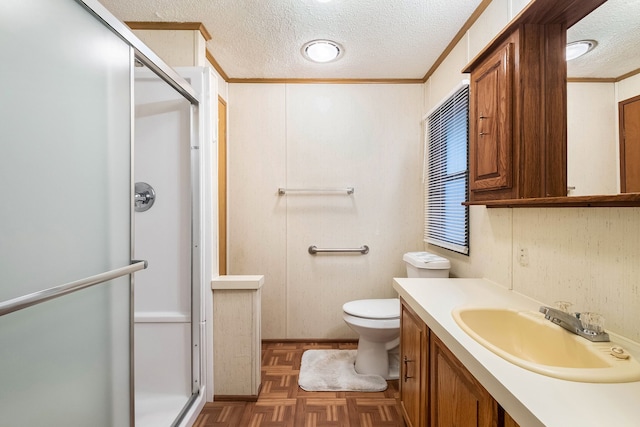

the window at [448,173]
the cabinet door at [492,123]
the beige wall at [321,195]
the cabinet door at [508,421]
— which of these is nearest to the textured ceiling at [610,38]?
the cabinet door at [492,123]

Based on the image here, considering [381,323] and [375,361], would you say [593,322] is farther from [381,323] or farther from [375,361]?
[375,361]

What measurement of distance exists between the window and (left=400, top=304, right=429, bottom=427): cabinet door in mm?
684

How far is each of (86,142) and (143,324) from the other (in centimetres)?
125

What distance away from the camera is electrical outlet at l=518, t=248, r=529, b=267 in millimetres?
1266

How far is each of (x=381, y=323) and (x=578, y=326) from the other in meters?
1.12

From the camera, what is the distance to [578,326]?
87 cm

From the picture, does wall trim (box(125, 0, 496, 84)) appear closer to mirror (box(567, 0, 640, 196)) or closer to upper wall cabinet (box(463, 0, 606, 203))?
upper wall cabinet (box(463, 0, 606, 203))

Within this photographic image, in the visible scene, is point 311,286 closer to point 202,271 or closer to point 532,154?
point 202,271

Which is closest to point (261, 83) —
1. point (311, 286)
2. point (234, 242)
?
point (234, 242)

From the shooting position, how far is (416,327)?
127 centimetres

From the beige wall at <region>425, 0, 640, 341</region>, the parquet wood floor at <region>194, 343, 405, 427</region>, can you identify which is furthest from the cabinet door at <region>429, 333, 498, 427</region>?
the parquet wood floor at <region>194, 343, 405, 427</region>

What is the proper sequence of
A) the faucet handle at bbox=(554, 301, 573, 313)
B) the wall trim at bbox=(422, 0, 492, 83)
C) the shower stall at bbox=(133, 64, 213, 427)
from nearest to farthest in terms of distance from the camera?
the faucet handle at bbox=(554, 301, 573, 313), the wall trim at bbox=(422, 0, 492, 83), the shower stall at bbox=(133, 64, 213, 427)

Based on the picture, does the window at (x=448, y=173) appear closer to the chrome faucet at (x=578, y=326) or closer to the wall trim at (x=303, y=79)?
the wall trim at (x=303, y=79)

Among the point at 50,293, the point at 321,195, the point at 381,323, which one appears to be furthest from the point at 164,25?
the point at 381,323
